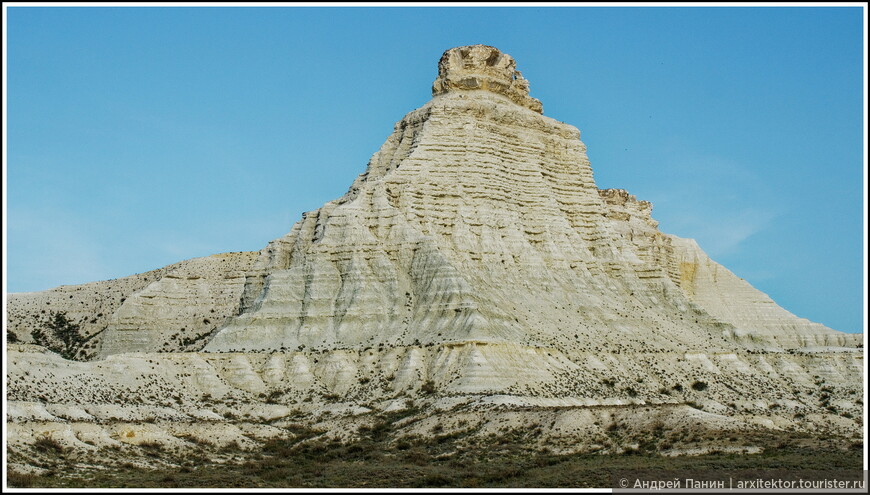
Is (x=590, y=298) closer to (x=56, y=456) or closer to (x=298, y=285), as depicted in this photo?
(x=298, y=285)

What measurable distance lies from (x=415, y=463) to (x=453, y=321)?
76.0 ft

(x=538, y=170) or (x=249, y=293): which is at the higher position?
(x=538, y=170)

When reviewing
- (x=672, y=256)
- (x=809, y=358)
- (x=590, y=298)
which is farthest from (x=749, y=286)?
(x=590, y=298)

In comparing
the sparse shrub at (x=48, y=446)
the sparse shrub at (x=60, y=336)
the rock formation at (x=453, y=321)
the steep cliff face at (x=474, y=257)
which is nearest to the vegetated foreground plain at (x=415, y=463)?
the sparse shrub at (x=48, y=446)

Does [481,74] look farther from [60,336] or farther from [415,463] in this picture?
[415,463]

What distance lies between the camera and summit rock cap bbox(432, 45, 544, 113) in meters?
99.6

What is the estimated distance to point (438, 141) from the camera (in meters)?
94.2

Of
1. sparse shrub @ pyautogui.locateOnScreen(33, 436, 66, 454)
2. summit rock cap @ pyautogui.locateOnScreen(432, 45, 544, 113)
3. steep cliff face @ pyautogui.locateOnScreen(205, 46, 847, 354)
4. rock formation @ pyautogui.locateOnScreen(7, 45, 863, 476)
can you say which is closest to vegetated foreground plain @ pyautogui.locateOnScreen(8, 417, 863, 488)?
sparse shrub @ pyautogui.locateOnScreen(33, 436, 66, 454)

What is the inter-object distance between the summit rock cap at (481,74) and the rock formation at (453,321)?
0.18 m

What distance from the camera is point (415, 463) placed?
2213 inches

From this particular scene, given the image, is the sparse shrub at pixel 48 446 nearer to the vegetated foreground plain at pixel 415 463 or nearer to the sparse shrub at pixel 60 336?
the vegetated foreground plain at pixel 415 463

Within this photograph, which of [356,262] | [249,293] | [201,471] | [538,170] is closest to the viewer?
[201,471]

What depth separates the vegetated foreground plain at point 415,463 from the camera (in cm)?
4897

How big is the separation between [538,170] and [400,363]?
85.1 feet
